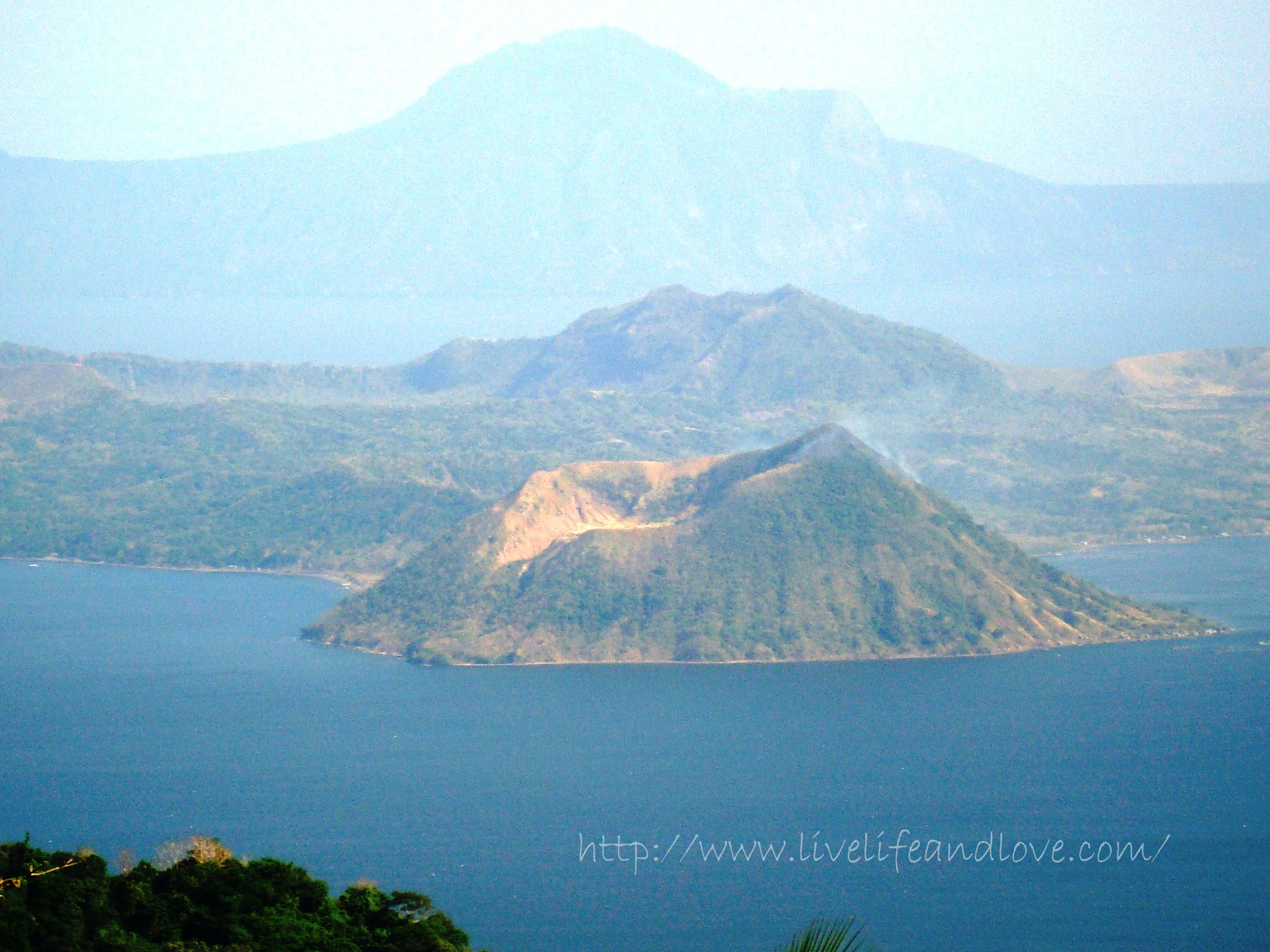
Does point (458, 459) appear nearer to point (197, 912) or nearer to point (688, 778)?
point (688, 778)

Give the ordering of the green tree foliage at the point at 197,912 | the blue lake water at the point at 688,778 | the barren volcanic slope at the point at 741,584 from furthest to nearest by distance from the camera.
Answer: the barren volcanic slope at the point at 741,584
the blue lake water at the point at 688,778
the green tree foliage at the point at 197,912

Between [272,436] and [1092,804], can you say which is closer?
[1092,804]

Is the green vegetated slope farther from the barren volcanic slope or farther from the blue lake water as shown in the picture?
the blue lake water

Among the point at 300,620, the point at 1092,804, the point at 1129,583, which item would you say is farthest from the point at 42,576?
the point at 1092,804

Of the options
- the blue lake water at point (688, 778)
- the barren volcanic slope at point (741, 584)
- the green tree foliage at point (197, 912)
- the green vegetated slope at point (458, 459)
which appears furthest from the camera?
the green vegetated slope at point (458, 459)

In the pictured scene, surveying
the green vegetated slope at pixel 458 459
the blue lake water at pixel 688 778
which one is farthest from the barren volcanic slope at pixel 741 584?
the green vegetated slope at pixel 458 459

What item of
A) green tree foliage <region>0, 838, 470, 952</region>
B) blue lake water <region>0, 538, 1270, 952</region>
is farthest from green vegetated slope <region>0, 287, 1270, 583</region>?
green tree foliage <region>0, 838, 470, 952</region>

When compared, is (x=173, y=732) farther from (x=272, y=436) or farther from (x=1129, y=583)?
(x=272, y=436)

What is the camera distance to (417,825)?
7719 centimetres

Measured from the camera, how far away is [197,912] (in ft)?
152

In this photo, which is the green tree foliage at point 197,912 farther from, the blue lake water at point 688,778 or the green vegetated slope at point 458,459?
the green vegetated slope at point 458,459

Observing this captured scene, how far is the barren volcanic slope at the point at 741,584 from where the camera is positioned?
10662cm

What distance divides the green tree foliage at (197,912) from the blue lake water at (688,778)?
53.4 feet

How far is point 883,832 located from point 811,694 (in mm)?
22160
